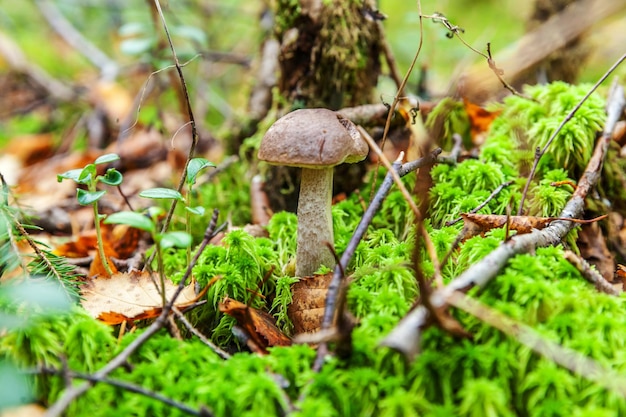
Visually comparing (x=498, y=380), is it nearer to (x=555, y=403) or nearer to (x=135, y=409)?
(x=555, y=403)

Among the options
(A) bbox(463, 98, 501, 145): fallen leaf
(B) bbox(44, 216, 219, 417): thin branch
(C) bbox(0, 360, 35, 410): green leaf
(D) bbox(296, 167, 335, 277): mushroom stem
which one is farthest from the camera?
(A) bbox(463, 98, 501, 145): fallen leaf

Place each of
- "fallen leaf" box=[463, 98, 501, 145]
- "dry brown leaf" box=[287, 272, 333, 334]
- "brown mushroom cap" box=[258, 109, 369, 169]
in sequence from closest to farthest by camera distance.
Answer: "brown mushroom cap" box=[258, 109, 369, 169]
"dry brown leaf" box=[287, 272, 333, 334]
"fallen leaf" box=[463, 98, 501, 145]

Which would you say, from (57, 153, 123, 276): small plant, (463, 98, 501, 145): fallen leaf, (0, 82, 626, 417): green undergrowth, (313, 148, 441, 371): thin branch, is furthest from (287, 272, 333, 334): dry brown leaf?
(463, 98, 501, 145): fallen leaf

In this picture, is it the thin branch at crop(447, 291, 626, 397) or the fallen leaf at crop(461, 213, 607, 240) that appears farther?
the fallen leaf at crop(461, 213, 607, 240)

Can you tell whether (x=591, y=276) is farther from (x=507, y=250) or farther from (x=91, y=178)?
(x=91, y=178)

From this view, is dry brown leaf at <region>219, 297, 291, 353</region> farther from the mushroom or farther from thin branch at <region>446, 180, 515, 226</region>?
thin branch at <region>446, 180, 515, 226</region>

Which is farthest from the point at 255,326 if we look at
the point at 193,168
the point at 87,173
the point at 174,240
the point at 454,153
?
the point at 454,153
